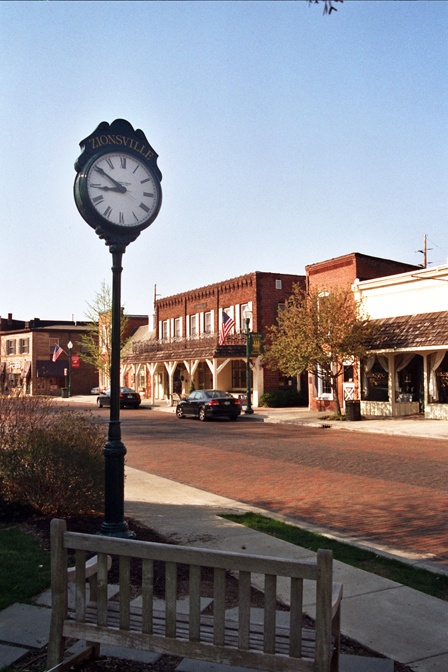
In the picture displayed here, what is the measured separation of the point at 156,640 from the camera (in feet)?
11.4

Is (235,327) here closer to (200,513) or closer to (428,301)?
(428,301)

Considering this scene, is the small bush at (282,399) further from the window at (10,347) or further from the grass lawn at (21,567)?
the window at (10,347)

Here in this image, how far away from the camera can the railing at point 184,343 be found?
1537 inches

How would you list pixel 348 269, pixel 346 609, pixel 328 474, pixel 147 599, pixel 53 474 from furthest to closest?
pixel 348 269 < pixel 328 474 < pixel 53 474 < pixel 346 609 < pixel 147 599

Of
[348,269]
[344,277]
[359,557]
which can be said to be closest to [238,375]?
[344,277]

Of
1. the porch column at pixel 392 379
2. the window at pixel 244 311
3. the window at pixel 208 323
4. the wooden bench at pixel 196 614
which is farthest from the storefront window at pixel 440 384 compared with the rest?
the wooden bench at pixel 196 614

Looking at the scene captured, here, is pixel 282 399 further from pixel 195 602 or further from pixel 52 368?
pixel 52 368

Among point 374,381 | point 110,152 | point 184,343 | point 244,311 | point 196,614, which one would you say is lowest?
point 196,614

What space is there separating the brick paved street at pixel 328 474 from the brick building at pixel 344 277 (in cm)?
788

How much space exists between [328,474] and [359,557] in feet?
19.7

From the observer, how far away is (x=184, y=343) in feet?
143

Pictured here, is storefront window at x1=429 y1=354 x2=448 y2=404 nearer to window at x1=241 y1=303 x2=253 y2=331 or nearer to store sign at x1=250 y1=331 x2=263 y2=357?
store sign at x1=250 y1=331 x2=263 y2=357

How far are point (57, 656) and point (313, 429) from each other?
2137 centimetres

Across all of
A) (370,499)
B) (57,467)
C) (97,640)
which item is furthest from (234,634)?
(370,499)
